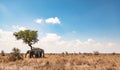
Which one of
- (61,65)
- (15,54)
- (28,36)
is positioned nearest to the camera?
(61,65)

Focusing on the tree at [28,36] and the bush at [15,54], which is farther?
the tree at [28,36]

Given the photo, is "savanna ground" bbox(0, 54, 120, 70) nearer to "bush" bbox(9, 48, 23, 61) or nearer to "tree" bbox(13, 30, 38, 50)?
"bush" bbox(9, 48, 23, 61)

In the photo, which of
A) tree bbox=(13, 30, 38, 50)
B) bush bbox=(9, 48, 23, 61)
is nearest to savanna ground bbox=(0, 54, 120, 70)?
bush bbox=(9, 48, 23, 61)

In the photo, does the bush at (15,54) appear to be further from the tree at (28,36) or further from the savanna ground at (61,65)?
the tree at (28,36)

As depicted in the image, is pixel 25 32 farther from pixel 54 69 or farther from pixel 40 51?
pixel 54 69

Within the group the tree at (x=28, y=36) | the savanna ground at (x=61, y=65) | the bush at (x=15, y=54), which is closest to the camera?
the savanna ground at (x=61, y=65)

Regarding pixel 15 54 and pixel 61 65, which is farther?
pixel 15 54

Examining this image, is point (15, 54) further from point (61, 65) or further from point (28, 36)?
point (28, 36)

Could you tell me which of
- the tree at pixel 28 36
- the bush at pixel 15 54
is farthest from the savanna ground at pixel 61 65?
the tree at pixel 28 36

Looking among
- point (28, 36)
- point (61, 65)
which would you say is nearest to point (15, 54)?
A: point (61, 65)

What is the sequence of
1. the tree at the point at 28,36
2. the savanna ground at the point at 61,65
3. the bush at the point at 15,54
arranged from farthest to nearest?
1. the tree at the point at 28,36
2. the bush at the point at 15,54
3. the savanna ground at the point at 61,65

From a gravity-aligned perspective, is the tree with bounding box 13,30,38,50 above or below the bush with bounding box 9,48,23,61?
above

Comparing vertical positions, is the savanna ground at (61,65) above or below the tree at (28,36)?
Result: below

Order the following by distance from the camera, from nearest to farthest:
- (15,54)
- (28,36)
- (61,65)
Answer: (61,65) → (15,54) → (28,36)
